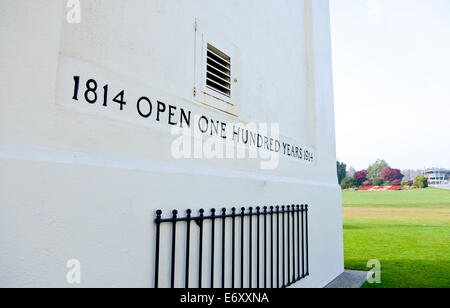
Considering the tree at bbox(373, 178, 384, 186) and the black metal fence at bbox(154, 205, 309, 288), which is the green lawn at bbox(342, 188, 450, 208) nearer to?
the black metal fence at bbox(154, 205, 309, 288)

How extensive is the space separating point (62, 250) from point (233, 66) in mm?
2600

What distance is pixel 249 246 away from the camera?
3234 mm

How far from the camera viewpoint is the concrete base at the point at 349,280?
481 cm

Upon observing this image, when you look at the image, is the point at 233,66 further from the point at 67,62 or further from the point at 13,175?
the point at 13,175

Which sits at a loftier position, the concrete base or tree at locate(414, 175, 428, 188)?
tree at locate(414, 175, 428, 188)

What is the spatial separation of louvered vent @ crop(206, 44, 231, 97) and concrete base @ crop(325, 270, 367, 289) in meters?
3.71

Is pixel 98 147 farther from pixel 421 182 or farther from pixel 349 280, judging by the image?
pixel 421 182

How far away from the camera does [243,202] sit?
3.23 metres

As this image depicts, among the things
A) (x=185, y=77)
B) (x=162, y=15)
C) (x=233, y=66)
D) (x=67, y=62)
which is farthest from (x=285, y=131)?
(x=67, y=62)

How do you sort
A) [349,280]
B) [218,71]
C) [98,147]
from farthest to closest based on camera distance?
[349,280] → [218,71] → [98,147]

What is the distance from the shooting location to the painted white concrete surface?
156cm

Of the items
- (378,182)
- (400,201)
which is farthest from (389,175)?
(400,201)

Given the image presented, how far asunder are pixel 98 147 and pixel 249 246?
2.01 m

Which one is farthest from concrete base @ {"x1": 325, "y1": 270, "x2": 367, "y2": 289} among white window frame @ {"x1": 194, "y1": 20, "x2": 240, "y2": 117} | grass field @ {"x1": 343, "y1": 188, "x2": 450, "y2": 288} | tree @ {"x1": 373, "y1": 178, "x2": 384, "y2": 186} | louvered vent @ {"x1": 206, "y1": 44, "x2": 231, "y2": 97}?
tree @ {"x1": 373, "y1": 178, "x2": 384, "y2": 186}
